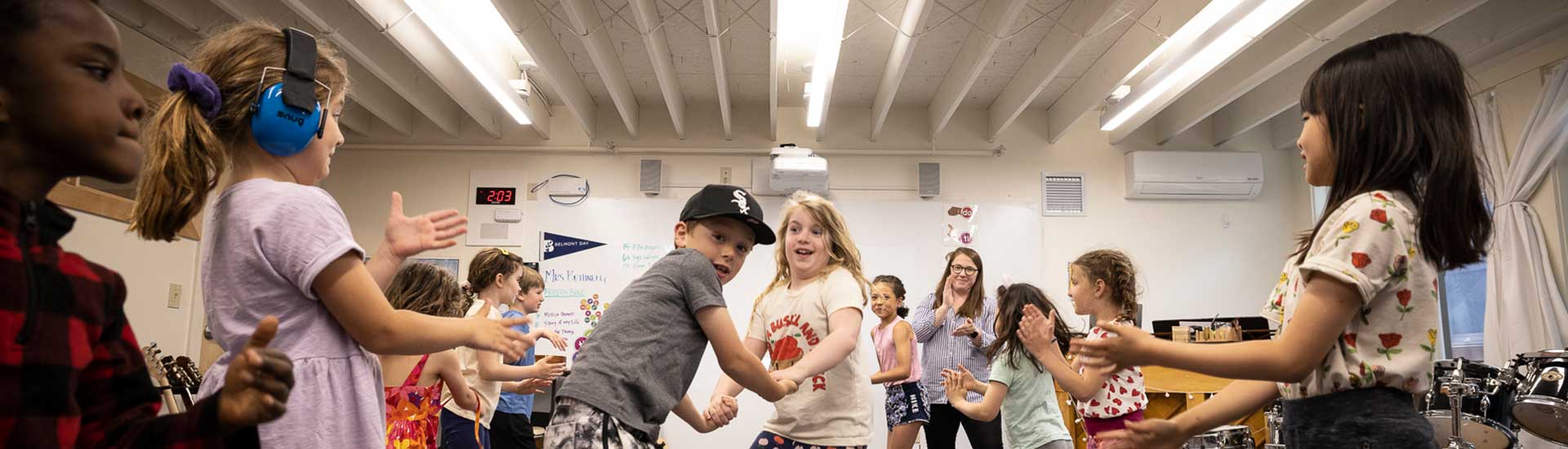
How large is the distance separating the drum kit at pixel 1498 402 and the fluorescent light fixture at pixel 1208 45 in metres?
1.91

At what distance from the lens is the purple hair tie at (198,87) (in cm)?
120

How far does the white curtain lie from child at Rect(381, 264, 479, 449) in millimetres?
5811

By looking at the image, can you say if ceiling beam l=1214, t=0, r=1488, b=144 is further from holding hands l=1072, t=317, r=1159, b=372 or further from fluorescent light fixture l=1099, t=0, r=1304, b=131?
holding hands l=1072, t=317, r=1159, b=372

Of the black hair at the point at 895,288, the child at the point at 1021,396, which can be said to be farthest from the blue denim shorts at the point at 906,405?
the child at the point at 1021,396

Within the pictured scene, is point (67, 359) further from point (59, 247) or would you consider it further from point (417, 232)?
point (417, 232)

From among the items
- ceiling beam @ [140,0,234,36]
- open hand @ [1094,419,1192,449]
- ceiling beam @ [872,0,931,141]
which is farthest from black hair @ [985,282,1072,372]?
ceiling beam @ [140,0,234,36]

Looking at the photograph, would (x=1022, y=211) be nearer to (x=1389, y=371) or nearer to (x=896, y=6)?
(x=896, y=6)

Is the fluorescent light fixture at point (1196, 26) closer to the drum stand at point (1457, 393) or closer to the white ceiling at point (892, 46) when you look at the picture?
the white ceiling at point (892, 46)

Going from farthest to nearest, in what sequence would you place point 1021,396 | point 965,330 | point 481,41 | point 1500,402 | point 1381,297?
1. point 481,41
2. point 965,330
3. point 1500,402
4. point 1021,396
5. point 1381,297

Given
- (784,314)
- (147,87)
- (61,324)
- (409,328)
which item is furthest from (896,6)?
(61,324)

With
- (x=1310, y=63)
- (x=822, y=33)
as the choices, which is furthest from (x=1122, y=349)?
(x=1310, y=63)

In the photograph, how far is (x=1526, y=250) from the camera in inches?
223

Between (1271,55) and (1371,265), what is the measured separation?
5.21 m

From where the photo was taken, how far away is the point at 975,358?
188 inches
